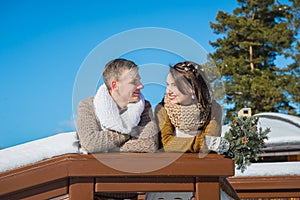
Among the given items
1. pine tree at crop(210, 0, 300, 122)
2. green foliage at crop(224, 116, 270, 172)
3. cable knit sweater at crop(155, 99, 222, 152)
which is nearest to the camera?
cable knit sweater at crop(155, 99, 222, 152)

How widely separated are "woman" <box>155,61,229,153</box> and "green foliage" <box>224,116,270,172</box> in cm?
35

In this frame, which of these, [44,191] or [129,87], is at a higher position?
[129,87]

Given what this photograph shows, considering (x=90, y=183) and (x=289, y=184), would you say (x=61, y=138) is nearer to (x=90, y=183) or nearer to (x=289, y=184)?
(x=90, y=183)

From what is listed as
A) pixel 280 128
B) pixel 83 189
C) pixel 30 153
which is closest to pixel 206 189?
pixel 83 189

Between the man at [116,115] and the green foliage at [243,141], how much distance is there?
569 millimetres

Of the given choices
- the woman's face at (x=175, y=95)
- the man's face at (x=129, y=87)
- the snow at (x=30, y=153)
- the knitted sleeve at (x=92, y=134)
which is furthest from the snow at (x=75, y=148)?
the woman's face at (x=175, y=95)

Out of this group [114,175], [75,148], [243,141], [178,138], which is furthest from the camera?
[243,141]

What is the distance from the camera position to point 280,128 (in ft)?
16.4

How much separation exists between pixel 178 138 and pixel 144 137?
14 centimetres

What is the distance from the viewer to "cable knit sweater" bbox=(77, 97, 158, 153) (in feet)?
6.54

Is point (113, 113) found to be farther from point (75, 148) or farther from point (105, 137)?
point (75, 148)

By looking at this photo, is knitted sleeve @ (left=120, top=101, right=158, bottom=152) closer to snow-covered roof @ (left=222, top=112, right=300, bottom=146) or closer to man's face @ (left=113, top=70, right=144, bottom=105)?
man's face @ (left=113, top=70, right=144, bottom=105)

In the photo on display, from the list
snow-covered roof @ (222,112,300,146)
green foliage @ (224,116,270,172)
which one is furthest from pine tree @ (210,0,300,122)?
green foliage @ (224,116,270,172)

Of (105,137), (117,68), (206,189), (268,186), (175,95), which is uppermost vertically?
(117,68)
